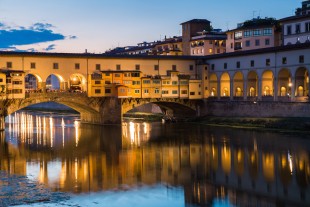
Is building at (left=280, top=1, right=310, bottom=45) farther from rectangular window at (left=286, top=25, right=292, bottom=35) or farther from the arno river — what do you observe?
the arno river

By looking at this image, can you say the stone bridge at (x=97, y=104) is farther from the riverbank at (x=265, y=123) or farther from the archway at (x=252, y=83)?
the archway at (x=252, y=83)

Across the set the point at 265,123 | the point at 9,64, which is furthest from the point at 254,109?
the point at 9,64

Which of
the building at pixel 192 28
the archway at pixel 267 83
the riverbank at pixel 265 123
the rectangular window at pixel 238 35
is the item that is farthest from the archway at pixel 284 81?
the building at pixel 192 28

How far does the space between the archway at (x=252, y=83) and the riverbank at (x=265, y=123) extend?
8.55 metres

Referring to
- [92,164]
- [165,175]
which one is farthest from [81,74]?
[165,175]

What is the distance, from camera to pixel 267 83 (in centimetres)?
7050

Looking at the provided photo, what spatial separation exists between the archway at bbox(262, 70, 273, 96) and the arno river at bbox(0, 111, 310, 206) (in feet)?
52.7

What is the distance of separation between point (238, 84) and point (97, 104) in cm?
2397

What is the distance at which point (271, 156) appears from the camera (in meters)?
39.0

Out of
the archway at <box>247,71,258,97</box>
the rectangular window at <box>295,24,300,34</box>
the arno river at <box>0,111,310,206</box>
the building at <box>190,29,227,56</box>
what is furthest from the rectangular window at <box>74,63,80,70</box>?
the building at <box>190,29,227,56</box>

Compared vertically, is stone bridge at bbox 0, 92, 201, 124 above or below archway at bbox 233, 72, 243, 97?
below

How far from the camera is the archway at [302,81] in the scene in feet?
208

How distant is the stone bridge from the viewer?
61.1 m

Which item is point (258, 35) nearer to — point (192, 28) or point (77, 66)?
point (192, 28)
